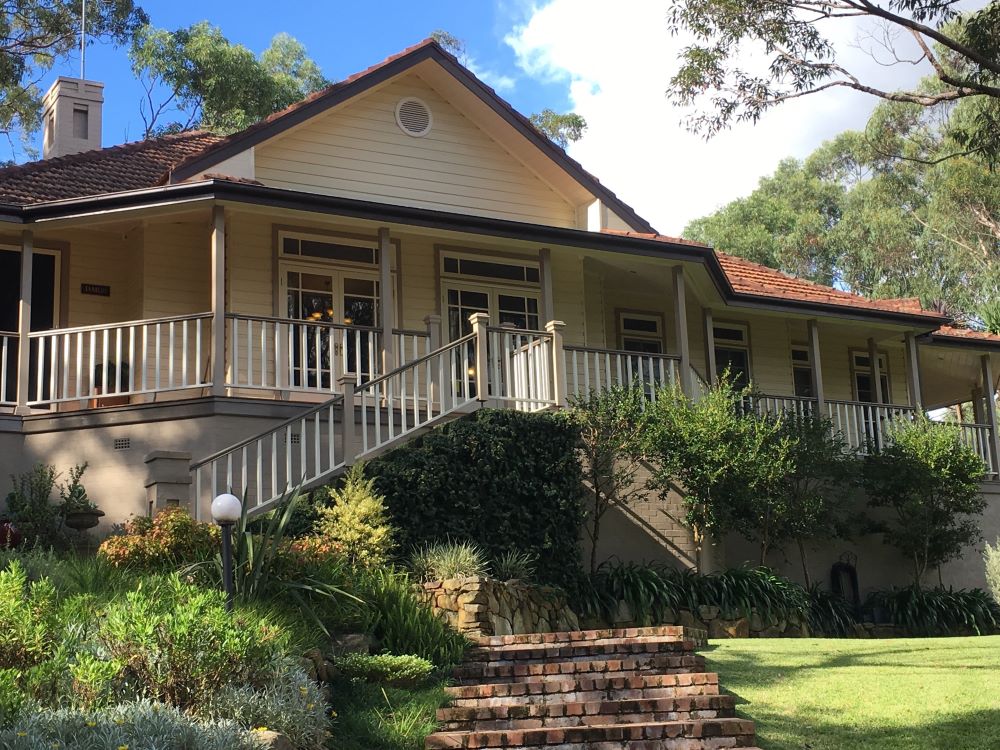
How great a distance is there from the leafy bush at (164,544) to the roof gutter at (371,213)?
15.7 ft

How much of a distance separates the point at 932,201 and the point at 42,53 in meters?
24.4

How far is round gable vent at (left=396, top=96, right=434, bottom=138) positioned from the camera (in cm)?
1859

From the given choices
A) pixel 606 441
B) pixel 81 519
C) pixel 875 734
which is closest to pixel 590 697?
pixel 875 734

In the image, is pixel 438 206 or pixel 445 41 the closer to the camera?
pixel 438 206

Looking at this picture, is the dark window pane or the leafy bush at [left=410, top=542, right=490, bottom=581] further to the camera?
the dark window pane

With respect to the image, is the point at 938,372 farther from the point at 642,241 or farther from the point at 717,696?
the point at 717,696

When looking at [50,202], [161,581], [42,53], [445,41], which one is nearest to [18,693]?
[161,581]

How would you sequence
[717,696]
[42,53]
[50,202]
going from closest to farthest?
[717,696] → [50,202] → [42,53]

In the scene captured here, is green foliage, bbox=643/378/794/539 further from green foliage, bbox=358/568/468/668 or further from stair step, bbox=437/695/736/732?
stair step, bbox=437/695/736/732

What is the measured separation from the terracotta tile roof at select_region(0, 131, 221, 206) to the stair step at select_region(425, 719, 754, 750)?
986 cm

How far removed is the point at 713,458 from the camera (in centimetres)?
1573

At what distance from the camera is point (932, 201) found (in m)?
36.3

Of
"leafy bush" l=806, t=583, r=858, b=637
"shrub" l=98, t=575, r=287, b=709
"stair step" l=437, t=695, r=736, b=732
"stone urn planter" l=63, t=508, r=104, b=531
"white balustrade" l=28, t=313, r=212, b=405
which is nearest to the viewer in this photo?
"shrub" l=98, t=575, r=287, b=709

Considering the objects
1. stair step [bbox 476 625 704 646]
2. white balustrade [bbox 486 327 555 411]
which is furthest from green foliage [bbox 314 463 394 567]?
white balustrade [bbox 486 327 555 411]
